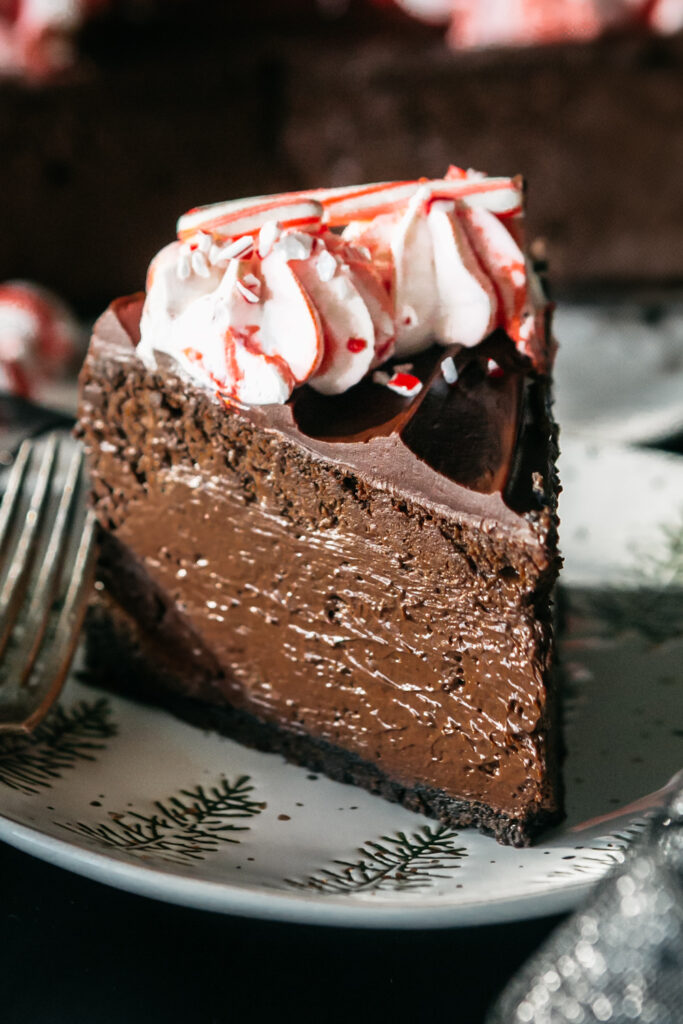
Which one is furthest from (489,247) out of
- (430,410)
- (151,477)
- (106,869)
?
(106,869)

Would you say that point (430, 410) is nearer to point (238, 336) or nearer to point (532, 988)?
point (238, 336)

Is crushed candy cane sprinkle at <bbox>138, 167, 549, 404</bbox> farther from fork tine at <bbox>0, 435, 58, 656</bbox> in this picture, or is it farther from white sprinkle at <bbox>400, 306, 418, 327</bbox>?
fork tine at <bbox>0, 435, 58, 656</bbox>

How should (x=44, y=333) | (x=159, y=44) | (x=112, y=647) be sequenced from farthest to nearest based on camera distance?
(x=159, y=44)
(x=44, y=333)
(x=112, y=647)

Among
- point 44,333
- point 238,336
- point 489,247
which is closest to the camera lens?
point 238,336

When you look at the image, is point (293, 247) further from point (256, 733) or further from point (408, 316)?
point (256, 733)

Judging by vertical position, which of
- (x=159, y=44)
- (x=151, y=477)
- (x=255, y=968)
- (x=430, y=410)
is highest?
(x=159, y=44)

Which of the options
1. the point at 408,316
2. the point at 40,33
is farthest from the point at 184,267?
the point at 40,33

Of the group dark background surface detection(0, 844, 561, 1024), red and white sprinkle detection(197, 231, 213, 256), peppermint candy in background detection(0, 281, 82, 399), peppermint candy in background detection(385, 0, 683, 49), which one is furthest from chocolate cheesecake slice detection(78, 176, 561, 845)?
peppermint candy in background detection(385, 0, 683, 49)
